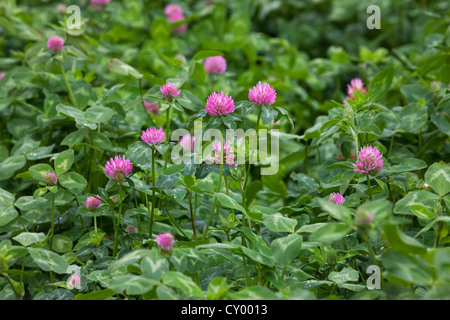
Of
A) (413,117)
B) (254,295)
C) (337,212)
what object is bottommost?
(254,295)

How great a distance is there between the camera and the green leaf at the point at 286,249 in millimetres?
952

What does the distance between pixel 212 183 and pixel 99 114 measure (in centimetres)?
31

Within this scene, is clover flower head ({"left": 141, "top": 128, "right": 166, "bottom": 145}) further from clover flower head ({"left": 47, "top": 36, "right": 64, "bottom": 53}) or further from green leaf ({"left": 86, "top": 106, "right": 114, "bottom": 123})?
clover flower head ({"left": 47, "top": 36, "right": 64, "bottom": 53})

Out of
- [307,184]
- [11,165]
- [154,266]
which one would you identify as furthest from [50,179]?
[307,184]

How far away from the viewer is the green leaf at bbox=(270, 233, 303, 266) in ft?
3.12

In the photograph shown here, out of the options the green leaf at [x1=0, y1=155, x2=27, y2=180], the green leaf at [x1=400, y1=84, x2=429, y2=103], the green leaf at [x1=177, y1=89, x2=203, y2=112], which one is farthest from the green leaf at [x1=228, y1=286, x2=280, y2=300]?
the green leaf at [x1=400, y1=84, x2=429, y2=103]

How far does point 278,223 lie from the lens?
104cm

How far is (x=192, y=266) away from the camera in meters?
0.98

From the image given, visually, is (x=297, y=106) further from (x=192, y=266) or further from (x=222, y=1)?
(x=192, y=266)

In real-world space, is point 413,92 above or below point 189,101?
above

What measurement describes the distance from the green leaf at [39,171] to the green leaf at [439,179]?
2.57 feet

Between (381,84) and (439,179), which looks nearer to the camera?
(439,179)

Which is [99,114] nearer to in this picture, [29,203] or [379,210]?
[29,203]
